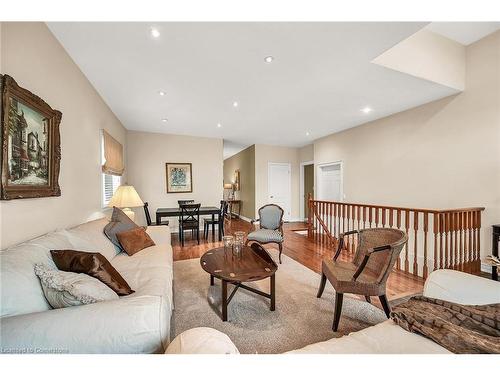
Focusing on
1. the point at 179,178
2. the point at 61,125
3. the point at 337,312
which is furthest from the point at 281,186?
the point at 61,125

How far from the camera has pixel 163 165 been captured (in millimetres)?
5484

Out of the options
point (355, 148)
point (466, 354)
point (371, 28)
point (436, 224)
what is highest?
point (371, 28)

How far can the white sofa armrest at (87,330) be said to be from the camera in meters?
0.89

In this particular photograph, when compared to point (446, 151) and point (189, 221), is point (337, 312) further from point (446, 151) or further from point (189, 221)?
point (189, 221)

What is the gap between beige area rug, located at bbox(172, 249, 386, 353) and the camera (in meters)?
1.67

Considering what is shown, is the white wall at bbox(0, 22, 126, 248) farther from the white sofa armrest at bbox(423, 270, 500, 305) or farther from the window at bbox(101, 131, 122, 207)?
the white sofa armrest at bbox(423, 270, 500, 305)

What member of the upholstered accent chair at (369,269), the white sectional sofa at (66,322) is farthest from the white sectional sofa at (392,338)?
the upholstered accent chair at (369,269)

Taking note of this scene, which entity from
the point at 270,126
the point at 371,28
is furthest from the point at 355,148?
the point at 371,28

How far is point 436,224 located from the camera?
2746mm

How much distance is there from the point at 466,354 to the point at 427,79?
329 centimetres

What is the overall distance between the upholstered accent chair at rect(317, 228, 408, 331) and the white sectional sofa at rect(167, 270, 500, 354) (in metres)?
0.35

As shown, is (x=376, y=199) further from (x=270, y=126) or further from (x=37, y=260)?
(x=37, y=260)

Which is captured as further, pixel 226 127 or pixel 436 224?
pixel 226 127
